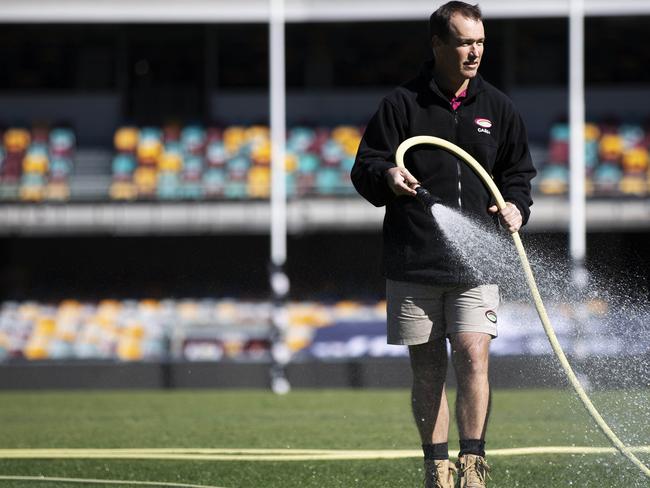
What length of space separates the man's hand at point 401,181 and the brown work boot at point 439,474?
1033mm

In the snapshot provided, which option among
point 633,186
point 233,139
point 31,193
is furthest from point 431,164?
point 233,139

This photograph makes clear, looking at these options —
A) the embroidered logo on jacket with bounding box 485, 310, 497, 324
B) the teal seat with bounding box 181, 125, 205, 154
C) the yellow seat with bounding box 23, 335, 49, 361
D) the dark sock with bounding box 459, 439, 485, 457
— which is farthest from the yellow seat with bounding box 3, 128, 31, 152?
the dark sock with bounding box 459, 439, 485, 457

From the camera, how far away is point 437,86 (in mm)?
5477

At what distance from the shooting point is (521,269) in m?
5.66

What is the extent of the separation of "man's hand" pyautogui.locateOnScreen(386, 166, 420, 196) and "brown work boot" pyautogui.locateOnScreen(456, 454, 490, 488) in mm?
1005

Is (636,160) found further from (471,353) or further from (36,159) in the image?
(471,353)

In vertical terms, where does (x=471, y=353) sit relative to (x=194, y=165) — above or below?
below

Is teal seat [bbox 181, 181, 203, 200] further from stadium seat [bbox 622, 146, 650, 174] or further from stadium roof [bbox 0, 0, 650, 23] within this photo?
stadium seat [bbox 622, 146, 650, 174]

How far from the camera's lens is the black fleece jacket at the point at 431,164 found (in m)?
5.36

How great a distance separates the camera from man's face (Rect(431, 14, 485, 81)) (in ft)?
17.6

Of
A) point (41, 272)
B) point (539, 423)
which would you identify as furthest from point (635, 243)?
point (539, 423)

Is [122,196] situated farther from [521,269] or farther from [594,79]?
[521,269]

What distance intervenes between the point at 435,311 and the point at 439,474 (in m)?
0.63

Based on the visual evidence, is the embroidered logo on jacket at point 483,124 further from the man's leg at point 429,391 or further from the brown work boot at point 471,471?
the brown work boot at point 471,471
